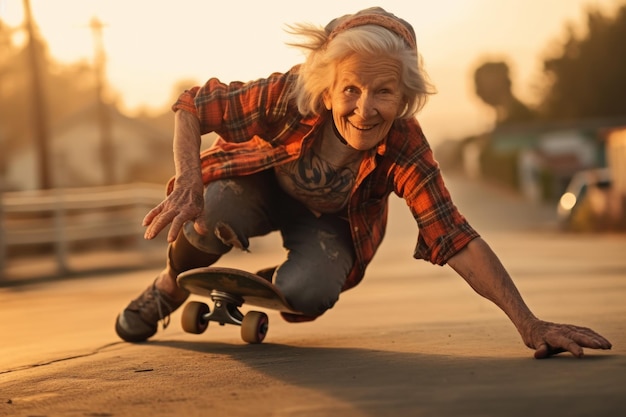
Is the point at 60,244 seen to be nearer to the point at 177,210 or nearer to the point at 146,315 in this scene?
the point at 146,315

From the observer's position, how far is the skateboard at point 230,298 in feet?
16.9

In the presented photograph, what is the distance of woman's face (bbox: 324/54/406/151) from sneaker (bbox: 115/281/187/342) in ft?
4.25

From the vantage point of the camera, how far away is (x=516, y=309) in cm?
480

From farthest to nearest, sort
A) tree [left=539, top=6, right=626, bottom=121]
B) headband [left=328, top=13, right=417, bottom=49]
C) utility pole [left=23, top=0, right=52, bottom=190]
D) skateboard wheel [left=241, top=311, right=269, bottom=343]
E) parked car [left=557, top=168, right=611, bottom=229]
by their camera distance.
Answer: tree [left=539, top=6, right=626, bottom=121], parked car [left=557, top=168, right=611, bottom=229], utility pole [left=23, top=0, right=52, bottom=190], skateboard wheel [left=241, top=311, right=269, bottom=343], headband [left=328, top=13, right=417, bottom=49]

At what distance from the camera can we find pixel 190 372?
14.9 ft

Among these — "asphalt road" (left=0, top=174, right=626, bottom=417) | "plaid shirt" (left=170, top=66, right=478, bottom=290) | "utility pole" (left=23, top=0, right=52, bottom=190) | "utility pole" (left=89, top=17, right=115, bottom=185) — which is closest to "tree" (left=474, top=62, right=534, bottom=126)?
"utility pole" (left=89, top=17, right=115, bottom=185)

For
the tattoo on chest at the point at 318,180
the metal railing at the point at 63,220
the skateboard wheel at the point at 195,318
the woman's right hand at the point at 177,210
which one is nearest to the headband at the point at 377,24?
the tattoo on chest at the point at 318,180

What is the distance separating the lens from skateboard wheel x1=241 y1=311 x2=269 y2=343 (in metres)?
5.55

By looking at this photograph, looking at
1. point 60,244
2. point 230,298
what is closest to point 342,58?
point 230,298

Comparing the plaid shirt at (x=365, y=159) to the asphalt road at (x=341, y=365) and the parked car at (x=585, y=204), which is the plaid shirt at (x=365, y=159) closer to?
the asphalt road at (x=341, y=365)

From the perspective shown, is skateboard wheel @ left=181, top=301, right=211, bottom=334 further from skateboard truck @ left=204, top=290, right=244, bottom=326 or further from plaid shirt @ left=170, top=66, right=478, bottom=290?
plaid shirt @ left=170, top=66, right=478, bottom=290

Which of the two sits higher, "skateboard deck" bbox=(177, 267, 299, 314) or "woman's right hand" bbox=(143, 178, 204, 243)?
"woman's right hand" bbox=(143, 178, 204, 243)

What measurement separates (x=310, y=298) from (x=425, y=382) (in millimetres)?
1451

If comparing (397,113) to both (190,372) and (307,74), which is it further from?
(190,372)
